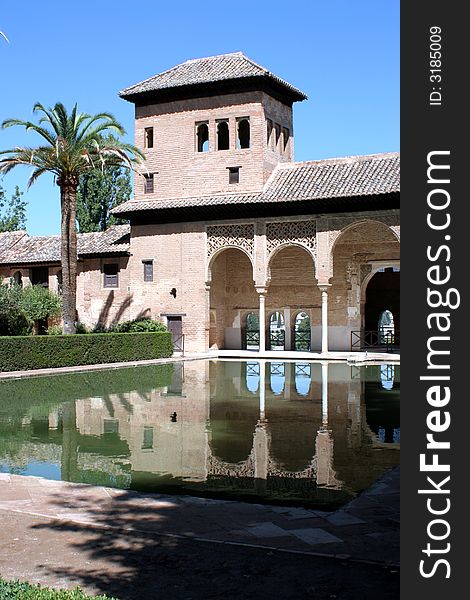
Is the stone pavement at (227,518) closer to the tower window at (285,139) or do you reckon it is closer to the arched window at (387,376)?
the arched window at (387,376)

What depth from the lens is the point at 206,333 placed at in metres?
32.3

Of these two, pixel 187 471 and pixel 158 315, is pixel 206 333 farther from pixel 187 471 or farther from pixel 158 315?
pixel 187 471

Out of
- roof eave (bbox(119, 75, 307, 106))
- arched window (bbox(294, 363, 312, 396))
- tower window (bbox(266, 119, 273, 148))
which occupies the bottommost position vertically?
arched window (bbox(294, 363, 312, 396))

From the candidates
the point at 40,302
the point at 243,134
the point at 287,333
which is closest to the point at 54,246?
the point at 40,302

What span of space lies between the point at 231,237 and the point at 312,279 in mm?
4432

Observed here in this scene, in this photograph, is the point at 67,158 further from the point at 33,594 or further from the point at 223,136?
the point at 33,594

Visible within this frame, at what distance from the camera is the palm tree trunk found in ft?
89.2

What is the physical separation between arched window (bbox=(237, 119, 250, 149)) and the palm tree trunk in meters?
8.25

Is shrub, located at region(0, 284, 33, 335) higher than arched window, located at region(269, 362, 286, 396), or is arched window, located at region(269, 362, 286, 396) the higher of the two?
shrub, located at region(0, 284, 33, 335)

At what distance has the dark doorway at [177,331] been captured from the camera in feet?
107

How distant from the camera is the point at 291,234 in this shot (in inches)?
1221

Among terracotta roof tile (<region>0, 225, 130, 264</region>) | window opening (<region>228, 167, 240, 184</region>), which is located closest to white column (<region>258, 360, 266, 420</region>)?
window opening (<region>228, 167, 240, 184</region>)

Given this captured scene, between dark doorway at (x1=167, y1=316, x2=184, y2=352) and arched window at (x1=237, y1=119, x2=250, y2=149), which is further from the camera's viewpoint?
arched window at (x1=237, y1=119, x2=250, y2=149)

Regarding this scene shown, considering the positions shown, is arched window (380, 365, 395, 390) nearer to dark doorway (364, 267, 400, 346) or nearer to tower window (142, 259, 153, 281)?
dark doorway (364, 267, 400, 346)
